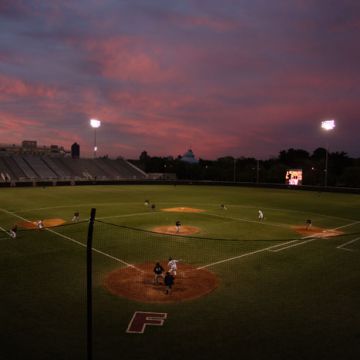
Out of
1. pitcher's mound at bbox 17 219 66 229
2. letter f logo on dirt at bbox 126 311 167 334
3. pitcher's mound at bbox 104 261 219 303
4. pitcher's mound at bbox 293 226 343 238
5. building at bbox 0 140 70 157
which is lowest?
letter f logo on dirt at bbox 126 311 167 334

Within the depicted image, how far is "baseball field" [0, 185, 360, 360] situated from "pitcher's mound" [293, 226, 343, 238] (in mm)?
92

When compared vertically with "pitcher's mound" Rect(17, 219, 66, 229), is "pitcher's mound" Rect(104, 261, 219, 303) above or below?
below

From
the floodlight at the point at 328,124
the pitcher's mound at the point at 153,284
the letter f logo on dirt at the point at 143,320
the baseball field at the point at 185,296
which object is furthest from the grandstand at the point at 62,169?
the letter f logo on dirt at the point at 143,320

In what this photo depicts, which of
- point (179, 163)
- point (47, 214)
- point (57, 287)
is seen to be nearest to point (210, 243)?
point (57, 287)

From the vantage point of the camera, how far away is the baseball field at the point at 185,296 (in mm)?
11219

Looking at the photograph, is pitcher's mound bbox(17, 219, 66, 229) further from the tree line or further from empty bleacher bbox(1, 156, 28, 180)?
empty bleacher bbox(1, 156, 28, 180)

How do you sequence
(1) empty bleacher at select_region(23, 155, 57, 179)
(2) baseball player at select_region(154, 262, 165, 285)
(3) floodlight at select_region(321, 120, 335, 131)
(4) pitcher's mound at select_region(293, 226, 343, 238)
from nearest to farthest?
(2) baseball player at select_region(154, 262, 165, 285)
(4) pitcher's mound at select_region(293, 226, 343, 238)
(3) floodlight at select_region(321, 120, 335, 131)
(1) empty bleacher at select_region(23, 155, 57, 179)

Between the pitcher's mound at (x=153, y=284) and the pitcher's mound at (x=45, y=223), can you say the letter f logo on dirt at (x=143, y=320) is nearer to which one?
the pitcher's mound at (x=153, y=284)

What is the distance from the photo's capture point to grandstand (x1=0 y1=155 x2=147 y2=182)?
95.2 metres

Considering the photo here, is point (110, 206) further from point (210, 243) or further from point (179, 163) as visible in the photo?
point (179, 163)

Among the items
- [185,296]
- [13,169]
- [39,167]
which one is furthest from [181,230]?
[39,167]

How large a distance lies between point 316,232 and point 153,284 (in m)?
18.2


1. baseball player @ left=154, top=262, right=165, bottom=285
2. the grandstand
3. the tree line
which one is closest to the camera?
baseball player @ left=154, top=262, right=165, bottom=285

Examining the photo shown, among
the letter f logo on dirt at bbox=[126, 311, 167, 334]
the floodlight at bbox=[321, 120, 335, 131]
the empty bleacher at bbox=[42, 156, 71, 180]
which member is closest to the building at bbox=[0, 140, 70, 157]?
the empty bleacher at bbox=[42, 156, 71, 180]
